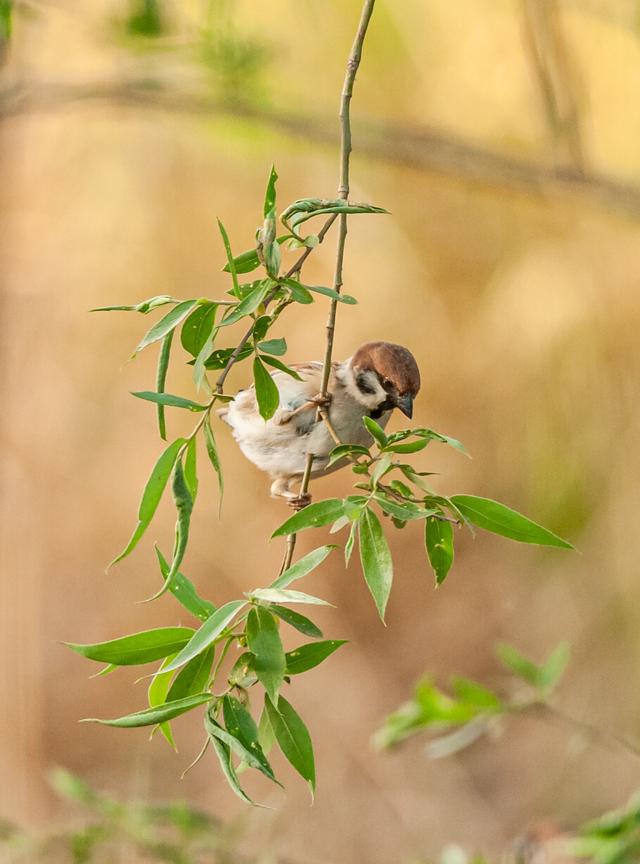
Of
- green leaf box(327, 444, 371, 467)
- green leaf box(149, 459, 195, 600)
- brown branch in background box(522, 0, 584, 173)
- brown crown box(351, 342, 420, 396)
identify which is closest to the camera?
green leaf box(149, 459, 195, 600)

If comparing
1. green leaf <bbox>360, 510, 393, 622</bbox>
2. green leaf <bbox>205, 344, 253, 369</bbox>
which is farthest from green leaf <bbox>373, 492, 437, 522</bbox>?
green leaf <bbox>205, 344, 253, 369</bbox>

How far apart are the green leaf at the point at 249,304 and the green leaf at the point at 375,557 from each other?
0.25 meters

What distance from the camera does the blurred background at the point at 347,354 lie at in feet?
15.4

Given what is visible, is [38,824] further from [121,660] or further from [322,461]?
[121,660]

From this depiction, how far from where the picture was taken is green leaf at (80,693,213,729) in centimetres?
112

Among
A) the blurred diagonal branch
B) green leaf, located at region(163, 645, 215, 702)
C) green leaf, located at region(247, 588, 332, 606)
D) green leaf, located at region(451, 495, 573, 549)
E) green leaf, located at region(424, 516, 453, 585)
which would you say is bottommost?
green leaf, located at region(163, 645, 215, 702)

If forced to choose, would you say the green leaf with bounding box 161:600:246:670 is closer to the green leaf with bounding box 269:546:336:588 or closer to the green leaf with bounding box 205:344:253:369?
the green leaf with bounding box 269:546:336:588

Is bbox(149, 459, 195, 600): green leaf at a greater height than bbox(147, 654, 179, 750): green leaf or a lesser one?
greater

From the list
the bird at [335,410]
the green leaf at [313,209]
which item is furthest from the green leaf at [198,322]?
the bird at [335,410]

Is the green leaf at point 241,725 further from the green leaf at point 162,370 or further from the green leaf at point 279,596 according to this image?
the green leaf at point 162,370

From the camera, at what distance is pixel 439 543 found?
1.26 metres

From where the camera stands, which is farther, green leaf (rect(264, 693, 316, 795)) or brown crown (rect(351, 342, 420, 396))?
brown crown (rect(351, 342, 420, 396))

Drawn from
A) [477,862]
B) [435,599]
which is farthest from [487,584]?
[477,862]

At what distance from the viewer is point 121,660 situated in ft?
4.16
